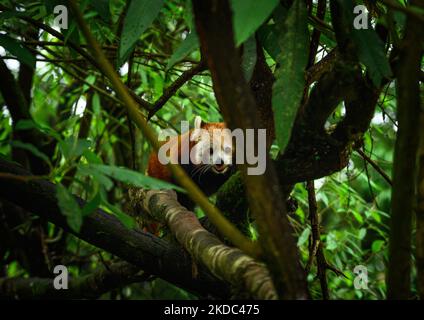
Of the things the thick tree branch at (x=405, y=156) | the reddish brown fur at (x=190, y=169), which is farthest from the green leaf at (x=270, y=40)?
the reddish brown fur at (x=190, y=169)

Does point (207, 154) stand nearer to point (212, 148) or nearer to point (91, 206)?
point (212, 148)

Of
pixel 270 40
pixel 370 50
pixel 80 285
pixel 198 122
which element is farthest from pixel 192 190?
pixel 198 122

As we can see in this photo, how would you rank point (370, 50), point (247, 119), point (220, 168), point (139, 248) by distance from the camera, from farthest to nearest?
1. point (220, 168)
2. point (139, 248)
3. point (370, 50)
4. point (247, 119)

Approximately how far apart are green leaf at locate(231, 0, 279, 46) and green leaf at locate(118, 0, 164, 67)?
418 mm

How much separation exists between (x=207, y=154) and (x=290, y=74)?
8.15 feet

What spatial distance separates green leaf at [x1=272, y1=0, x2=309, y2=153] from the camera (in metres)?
1.15

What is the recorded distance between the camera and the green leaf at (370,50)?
1.16 metres

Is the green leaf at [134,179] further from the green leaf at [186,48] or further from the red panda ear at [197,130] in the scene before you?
the red panda ear at [197,130]

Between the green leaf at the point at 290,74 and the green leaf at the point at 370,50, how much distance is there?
103mm

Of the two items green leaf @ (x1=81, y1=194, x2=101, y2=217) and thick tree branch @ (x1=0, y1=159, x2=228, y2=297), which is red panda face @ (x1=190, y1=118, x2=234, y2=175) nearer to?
thick tree branch @ (x1=0, y1=159, x2=228, y2=297)

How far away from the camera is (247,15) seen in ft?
2.94
